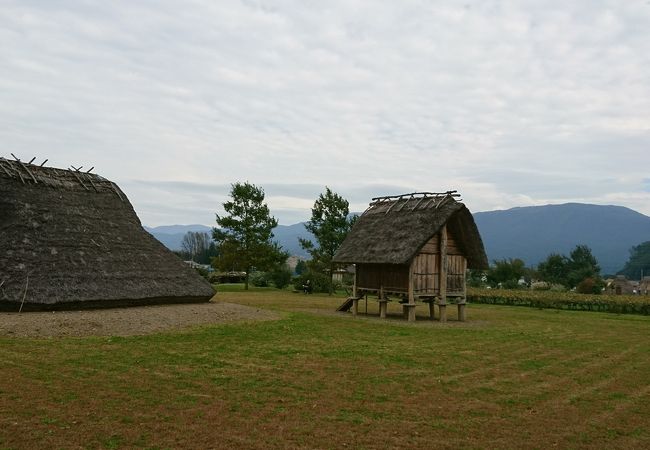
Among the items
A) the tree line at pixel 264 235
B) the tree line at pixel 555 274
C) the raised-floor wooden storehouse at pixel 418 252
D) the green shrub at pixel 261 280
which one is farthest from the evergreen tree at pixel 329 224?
the tree line at pixel 555 274

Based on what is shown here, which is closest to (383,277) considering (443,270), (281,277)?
(443,270)

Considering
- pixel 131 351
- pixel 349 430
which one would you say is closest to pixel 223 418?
pixel 349 430

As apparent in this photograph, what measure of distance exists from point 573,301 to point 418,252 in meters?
19.2

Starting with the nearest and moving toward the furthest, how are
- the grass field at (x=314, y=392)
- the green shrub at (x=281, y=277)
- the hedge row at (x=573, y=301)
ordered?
the grass field at (x=314, y=392), the hedge row at (x=573, y=301), the green shrub at (x=281, y=277)

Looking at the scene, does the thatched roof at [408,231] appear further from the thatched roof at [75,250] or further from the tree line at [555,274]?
the tree line at [555,274]

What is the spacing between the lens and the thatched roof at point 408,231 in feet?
80.1

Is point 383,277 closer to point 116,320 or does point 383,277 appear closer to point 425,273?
point 425,273

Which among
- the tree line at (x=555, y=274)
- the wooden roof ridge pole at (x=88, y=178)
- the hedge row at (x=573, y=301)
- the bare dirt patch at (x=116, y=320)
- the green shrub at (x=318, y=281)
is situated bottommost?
the bare dirt patch at (x=116, y=320)

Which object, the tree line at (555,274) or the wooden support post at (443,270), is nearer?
the wooden support post at (443,270)

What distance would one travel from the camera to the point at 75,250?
839 inches

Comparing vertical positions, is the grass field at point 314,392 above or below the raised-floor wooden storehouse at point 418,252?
below

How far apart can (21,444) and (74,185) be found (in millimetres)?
20804

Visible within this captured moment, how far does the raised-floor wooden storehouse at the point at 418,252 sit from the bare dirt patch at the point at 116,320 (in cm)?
617

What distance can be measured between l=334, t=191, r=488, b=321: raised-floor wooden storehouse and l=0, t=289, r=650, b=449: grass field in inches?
265
